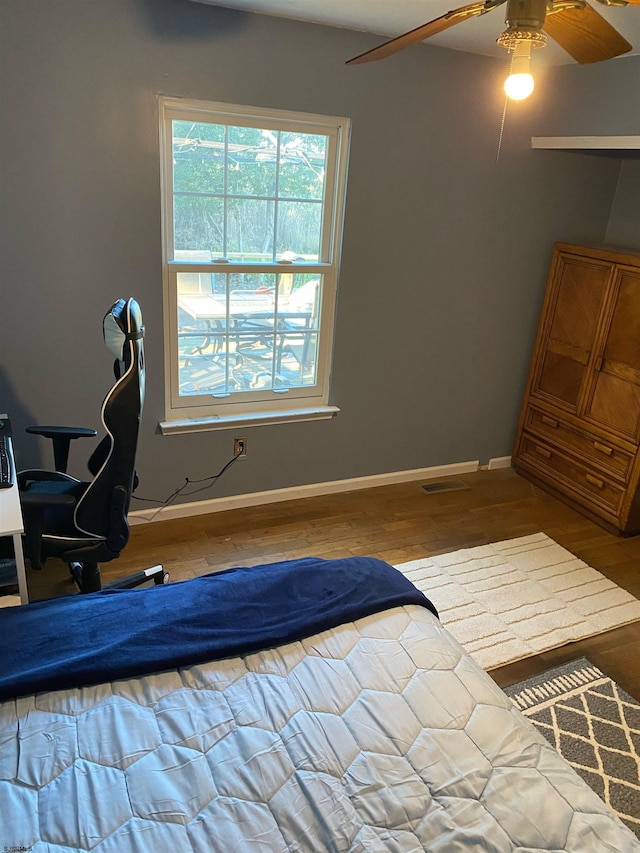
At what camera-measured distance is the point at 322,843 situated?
3.79 feet

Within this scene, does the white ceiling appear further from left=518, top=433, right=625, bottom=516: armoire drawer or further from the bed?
the bed

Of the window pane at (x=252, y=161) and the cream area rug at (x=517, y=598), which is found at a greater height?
the window pane at (x=252, y=161)

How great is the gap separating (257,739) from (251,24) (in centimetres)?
279

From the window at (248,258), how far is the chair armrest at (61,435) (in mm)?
621

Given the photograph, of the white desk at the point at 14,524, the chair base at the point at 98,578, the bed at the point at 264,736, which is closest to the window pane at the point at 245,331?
the chair base at the point at 98,578

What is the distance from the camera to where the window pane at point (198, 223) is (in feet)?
9.32

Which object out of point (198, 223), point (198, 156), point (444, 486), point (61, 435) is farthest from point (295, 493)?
point (198, 156)

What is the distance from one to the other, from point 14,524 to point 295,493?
192 cm

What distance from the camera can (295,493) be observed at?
11.8 feet

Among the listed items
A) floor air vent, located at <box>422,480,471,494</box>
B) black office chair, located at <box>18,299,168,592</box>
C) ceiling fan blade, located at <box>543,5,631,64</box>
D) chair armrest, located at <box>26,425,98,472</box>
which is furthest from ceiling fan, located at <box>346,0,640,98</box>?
floor air vent, located at <box>422,480,471,494</box>

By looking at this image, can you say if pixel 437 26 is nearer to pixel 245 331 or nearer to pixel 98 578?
pixel 245 331

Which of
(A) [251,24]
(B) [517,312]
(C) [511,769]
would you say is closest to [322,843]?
(C) [511,769]

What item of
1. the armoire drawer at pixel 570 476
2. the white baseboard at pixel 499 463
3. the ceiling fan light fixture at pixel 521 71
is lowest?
the white baseboard at pixel 499 463

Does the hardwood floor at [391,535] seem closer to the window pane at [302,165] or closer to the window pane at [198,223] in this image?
the window pane at [198,223]
